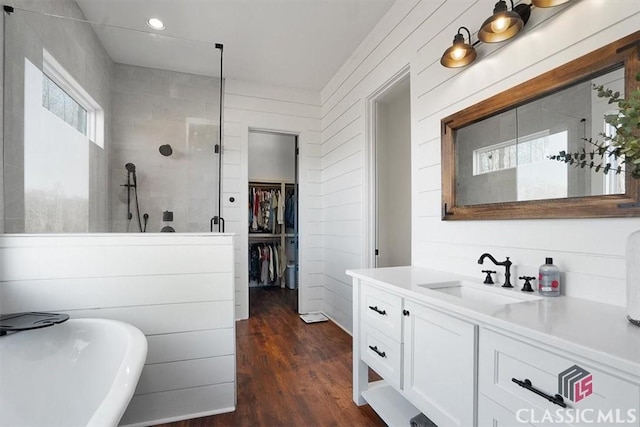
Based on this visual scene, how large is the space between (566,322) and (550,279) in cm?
39

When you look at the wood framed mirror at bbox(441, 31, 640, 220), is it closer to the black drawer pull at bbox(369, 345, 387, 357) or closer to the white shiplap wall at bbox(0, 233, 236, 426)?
the black drawer pull at bbox(369, 345, 387, 357)

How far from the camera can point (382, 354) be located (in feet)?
5.47

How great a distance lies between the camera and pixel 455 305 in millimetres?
1146

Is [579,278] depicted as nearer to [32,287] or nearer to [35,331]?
[35,331]

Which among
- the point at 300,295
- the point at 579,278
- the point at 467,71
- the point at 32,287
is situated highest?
the point at 467,71

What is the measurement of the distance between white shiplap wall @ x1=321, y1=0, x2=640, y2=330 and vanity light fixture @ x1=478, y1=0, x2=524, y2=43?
71mm

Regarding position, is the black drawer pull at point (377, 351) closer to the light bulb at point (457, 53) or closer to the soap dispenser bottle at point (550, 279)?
the soap dispenser bottle at point (550, 279)

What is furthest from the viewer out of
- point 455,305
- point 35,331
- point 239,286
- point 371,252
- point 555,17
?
point 239,286

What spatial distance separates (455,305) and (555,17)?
128 cm

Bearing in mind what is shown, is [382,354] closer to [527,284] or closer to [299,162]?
[527,284]

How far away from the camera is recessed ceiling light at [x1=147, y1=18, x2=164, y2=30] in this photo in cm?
266

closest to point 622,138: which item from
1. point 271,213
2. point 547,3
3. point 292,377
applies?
point 547,3

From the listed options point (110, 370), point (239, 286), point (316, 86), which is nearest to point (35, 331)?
point (110, 370)

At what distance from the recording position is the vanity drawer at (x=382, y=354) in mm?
1549
